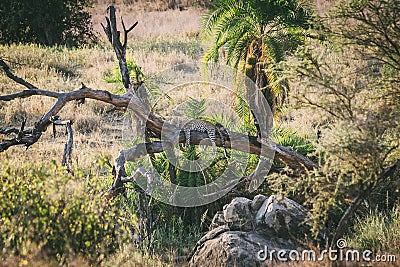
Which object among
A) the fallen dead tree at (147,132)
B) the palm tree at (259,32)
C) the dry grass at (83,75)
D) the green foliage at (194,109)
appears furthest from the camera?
the dry grass at (83,75)

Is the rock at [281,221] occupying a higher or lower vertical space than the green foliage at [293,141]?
lower

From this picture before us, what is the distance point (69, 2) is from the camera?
811 inches

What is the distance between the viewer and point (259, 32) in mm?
8836

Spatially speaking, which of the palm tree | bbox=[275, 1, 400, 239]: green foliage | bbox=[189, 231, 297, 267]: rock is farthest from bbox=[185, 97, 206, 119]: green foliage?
bbox=[275, 1, 400, 239]: green foliage

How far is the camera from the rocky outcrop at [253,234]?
5949 millimetres

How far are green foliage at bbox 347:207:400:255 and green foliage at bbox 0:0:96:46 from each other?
14.8 metres

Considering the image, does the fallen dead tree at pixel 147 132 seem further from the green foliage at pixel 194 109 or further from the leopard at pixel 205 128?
the green foliage at pixel 194 109

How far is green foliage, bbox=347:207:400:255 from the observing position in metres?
5.95

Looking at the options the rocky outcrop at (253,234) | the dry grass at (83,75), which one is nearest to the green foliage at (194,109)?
the dry grass at (83,75)

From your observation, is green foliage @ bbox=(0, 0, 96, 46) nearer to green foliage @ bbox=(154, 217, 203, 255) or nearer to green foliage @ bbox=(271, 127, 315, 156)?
green foliage @ bbox=(271, 127, 315, 156)

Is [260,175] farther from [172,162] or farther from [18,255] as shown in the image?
[18,255]

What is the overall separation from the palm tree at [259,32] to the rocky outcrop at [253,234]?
238cm

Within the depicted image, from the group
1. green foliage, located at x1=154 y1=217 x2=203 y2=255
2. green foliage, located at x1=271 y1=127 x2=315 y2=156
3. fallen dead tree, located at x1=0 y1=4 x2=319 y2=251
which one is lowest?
green foliage, located at x1=154 y1=217 x2=203 y2=255

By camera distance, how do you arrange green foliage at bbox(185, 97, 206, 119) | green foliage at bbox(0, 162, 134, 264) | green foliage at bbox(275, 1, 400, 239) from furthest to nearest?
green foliage at bbox(185, 97, 206, 119)
green foliage at bbox(275, 1, 400, 239)
green foliage at bbox(0, 162, 134, 264)
